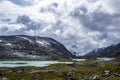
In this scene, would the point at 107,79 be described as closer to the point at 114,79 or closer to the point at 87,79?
the point at 114,79

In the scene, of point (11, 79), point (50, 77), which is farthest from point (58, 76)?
point (11, 79)

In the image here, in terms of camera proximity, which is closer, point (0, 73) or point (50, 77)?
point (50, 77)

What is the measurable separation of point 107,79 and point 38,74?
152 feet

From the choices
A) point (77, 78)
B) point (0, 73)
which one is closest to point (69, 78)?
point (77, 78)

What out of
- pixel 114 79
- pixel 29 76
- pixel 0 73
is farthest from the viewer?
pixel 0 73

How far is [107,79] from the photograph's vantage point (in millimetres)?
135625

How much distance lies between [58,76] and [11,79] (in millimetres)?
27107

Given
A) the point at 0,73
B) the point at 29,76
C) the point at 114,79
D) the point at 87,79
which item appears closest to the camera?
the point at 114,79

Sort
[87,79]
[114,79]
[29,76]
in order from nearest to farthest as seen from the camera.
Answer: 1. [114,79]
2. [87,79]
3. [29,76]

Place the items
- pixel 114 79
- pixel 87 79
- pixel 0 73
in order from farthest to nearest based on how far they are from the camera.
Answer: pixel 0 73
pixel 87 79
pixel 114 79

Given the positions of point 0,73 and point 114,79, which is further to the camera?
point 0,73

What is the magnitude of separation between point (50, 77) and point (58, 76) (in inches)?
186

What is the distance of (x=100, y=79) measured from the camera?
13525 cm

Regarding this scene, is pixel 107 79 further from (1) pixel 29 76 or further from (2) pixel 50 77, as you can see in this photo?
(1) pixel 29 76
